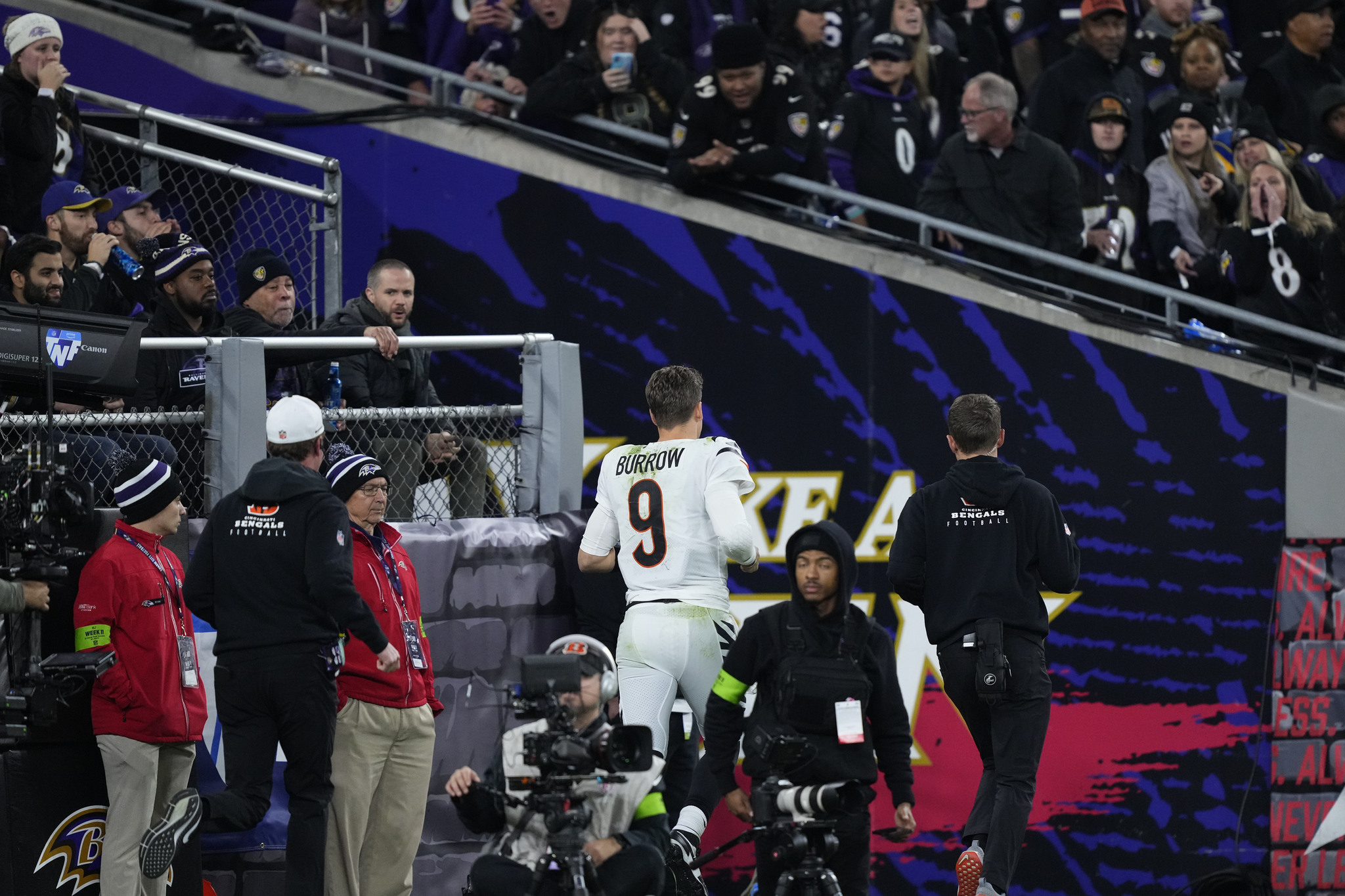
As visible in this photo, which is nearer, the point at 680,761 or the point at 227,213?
the point at 680,761

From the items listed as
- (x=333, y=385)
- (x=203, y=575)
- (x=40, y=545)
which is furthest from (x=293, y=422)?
(x=333, y=385)

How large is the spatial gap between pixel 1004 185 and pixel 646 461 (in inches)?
148

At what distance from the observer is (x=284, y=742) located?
6.44 m

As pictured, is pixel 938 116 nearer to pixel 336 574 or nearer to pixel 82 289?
pixel 82 289

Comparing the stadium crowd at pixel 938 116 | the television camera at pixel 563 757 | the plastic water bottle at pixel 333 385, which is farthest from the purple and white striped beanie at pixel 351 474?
the television camera at pixel 563 757

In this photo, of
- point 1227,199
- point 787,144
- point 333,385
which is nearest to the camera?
point 333,385

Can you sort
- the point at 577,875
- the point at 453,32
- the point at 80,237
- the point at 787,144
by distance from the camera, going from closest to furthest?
the point at 577,875, the point at 80,237, the point at 787,144, the point at 453,32

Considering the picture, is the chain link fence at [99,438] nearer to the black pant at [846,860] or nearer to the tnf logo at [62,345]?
the tnf logo at [62,345]

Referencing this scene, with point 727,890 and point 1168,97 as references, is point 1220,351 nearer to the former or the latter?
point 1168,97

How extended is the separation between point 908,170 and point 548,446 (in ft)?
11.4

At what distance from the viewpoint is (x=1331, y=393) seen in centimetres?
944

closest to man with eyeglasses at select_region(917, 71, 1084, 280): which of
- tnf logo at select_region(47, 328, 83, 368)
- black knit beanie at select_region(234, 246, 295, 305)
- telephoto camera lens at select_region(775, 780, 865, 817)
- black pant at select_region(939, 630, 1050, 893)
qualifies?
black pant at select_region(939, 630, 1050, 893)

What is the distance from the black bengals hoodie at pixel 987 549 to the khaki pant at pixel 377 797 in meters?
2.14

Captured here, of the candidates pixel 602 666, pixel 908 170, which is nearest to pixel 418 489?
pixel 602 666
